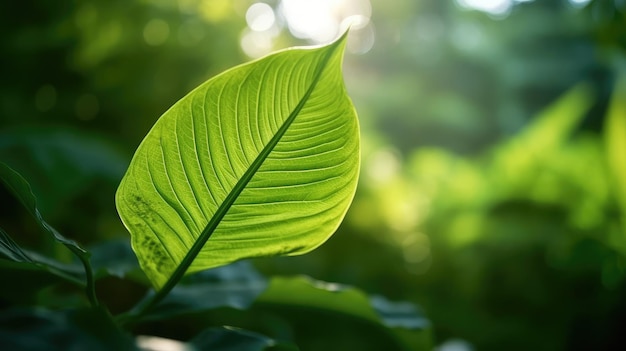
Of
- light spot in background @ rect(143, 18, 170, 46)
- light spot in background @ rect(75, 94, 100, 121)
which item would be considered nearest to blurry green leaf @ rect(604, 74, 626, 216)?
light spot in background @ rect(143, 18, 170, 46)

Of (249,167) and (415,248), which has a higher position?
(249,167)

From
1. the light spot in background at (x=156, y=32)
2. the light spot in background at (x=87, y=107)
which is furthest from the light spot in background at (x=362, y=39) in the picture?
the light spot in background at (x=87, y=107)

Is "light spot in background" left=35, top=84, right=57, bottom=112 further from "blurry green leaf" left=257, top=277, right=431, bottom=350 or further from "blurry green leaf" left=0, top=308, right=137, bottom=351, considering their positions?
"blurry green leaf" left=0, top=308, right=137, bottom=351

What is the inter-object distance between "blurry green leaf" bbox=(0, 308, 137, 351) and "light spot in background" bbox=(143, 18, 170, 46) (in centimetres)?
141

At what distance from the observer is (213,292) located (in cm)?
67

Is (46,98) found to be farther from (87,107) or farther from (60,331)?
(60,331)

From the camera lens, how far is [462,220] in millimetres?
1676

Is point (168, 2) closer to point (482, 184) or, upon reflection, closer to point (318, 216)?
point (482, 184)

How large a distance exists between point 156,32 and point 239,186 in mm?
1384

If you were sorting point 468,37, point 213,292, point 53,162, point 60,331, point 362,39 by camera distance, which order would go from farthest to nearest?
1. point 468,37
2. point 362,39
3. point 53,162
4. point 213,292
5. point 60,331

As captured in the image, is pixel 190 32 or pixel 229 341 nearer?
pixel 229 341

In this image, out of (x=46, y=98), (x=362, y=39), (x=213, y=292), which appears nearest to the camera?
(x=213, y=292)

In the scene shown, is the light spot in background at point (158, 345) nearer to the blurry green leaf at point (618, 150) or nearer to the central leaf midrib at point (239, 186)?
the central leaf midrib at point (239, 186)

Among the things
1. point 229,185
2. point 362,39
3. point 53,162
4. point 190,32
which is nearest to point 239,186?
point 229,185
